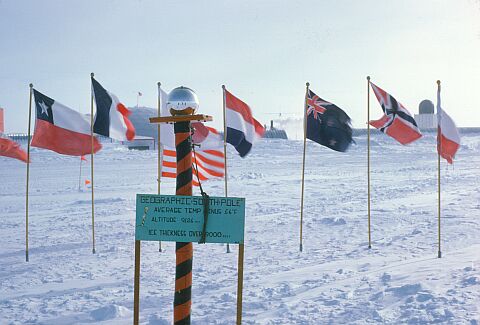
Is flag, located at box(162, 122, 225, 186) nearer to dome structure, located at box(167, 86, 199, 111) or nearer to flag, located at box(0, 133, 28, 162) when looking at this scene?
flag, located at box(0, 133, 28, 162)

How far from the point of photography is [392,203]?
1689 centimetres

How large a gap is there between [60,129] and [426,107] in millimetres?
93640

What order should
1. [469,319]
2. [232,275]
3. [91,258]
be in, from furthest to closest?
1. [91,258]
2. [232,275]
3. [469,319]

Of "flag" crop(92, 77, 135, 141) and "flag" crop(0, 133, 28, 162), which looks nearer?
"flag" crop(92, 77, 135, 141)

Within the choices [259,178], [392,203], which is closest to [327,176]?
[259,178]

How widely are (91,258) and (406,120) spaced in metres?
7.28

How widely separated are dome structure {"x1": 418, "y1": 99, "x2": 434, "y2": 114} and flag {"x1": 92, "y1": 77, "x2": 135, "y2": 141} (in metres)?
91.4

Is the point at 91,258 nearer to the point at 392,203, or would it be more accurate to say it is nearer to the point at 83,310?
the point at 83,310

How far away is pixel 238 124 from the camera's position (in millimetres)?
10125

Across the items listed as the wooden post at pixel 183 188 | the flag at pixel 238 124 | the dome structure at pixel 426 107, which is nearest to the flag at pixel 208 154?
the flag at pixel 238 124

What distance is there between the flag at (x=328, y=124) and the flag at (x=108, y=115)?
4.07 metres

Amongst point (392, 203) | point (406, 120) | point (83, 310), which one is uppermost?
point (406, 120)

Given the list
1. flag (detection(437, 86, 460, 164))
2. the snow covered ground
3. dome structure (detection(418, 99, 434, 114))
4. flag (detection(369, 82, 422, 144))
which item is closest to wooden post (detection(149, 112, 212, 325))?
the snow covered ground

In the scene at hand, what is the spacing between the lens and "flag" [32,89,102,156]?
9.36 m
